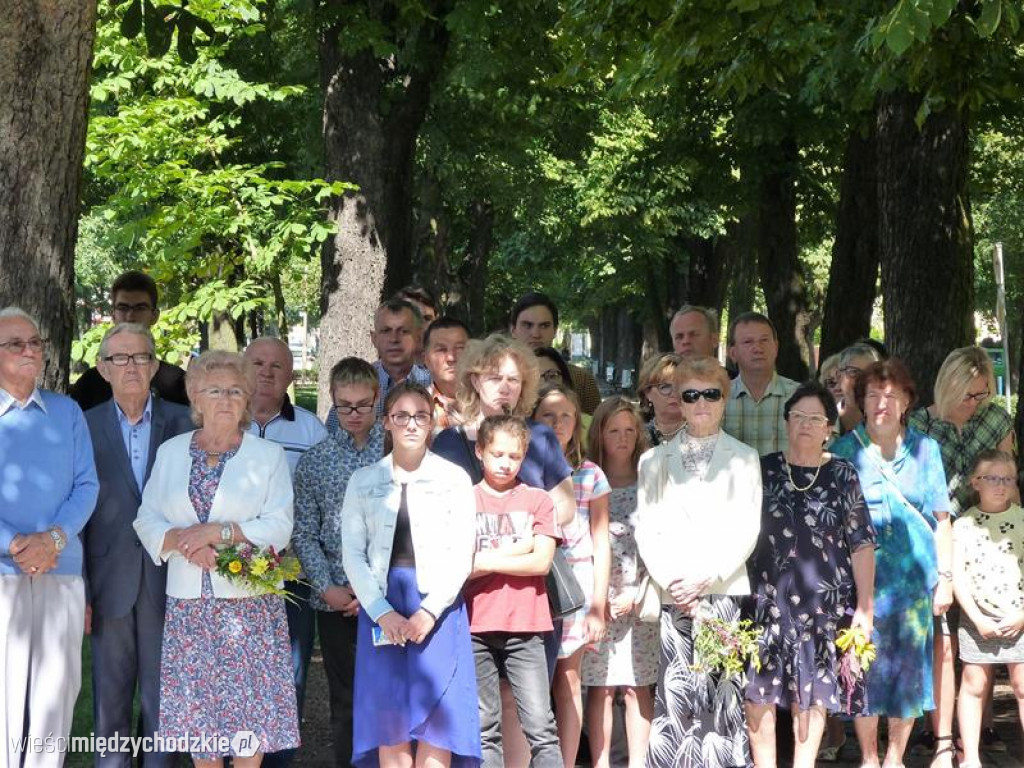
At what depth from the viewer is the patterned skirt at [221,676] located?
6.39 metres

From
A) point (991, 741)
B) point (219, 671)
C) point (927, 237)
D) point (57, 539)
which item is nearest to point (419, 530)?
point (219, 671)

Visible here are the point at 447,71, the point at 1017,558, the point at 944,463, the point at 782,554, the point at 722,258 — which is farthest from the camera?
the point at 722,258

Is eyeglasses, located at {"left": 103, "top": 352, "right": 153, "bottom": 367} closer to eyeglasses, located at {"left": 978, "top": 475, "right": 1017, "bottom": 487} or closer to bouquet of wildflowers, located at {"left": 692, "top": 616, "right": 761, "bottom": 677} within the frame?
bouquet of wildflowers, located at {"left": 692, "top": 616, "right": 761, "bottom": 677}

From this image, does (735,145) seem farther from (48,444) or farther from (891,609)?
(48,444)

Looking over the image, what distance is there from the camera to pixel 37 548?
6184 mm

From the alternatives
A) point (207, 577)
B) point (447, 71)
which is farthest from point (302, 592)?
point (447, 71)

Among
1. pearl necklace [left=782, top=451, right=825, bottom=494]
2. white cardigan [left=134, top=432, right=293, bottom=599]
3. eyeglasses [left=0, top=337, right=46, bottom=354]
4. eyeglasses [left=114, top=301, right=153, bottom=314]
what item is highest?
eyeglasses [left=114, top=301, right=153, bottom=314]

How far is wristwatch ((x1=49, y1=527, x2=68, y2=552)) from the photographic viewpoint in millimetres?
6254

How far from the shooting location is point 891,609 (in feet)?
24.3

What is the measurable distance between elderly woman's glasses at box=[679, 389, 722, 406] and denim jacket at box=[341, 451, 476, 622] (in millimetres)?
1254

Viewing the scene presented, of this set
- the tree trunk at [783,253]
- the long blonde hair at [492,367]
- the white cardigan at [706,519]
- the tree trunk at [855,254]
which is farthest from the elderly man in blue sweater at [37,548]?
the tree trunk at [783,253]

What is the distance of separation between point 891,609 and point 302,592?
2.89 metres

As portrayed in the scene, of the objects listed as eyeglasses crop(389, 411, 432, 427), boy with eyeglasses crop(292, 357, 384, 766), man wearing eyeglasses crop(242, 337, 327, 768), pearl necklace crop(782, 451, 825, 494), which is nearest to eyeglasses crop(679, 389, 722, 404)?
pearl necklace crop(782, 451, 825, 494)

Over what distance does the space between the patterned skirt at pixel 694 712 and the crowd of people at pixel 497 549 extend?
1 centimetres
